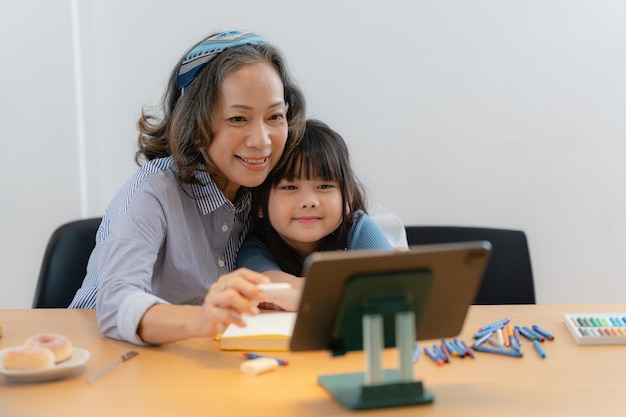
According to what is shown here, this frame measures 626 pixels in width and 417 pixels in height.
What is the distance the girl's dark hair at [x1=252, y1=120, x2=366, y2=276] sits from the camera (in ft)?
6.70

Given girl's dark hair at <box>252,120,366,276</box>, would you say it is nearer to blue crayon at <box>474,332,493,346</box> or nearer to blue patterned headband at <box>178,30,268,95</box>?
blue patterned headband at <box>178,30,268,95</box>

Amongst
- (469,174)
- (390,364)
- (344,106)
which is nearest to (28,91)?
(344,106)

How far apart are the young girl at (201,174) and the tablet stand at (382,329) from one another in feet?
1.96

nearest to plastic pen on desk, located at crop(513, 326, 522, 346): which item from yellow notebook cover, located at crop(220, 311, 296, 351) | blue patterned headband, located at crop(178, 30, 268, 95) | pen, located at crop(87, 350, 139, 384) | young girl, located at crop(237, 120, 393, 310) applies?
yellow notebook cover, located at crop(220, 311, 296, 351)

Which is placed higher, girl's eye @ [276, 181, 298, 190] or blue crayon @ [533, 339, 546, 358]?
girl's eye @ [276, 181, 298, 190]

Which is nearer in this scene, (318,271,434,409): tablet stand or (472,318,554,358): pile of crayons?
(318,271,434,409): tablet stand

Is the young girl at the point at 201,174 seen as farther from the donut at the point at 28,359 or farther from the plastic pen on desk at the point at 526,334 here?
the plastic pen on desk at the point at 526,334

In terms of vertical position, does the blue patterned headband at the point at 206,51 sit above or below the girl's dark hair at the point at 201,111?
above

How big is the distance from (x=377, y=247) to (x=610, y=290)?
1234 millimetres

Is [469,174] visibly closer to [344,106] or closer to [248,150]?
[344,106]

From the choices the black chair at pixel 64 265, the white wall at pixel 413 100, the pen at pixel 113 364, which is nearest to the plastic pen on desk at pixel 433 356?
the pen at pixel 113 364

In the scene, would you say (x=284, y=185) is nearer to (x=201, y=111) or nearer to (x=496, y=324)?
(x=201, y=111)

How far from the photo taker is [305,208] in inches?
79.5

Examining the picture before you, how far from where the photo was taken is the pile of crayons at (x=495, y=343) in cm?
142
